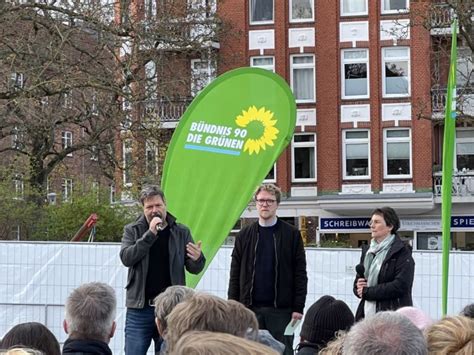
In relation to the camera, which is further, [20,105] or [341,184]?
[341,184]

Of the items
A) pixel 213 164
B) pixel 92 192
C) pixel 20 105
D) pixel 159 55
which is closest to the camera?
pixel 213 164

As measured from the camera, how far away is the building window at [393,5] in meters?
36.2

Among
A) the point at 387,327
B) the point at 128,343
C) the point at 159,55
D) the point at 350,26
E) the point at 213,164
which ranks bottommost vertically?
the point at 128,343

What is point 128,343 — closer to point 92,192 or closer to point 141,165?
point 141,165

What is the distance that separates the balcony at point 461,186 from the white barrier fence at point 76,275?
2485cm

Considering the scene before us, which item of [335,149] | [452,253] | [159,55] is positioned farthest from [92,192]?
[452,253]

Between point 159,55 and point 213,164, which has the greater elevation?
point 159,55

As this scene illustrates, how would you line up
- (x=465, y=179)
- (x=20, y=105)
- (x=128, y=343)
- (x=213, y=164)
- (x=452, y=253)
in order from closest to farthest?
(x=128, y=343) < (x=213, y=164) < (x=452, y=253) < (x=20, y=105) < (x=465, y=179)

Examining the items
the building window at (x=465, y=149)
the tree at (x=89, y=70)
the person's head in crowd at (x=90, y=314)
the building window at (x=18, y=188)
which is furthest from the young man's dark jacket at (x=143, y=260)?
the building window at (x=465, y=149)

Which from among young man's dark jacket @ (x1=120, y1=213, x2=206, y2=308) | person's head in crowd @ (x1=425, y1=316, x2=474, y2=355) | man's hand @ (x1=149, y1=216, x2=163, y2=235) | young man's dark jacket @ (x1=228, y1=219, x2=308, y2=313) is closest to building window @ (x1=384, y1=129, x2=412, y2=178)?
young man's dark jacket @ (x1=228, y1=219, x2=308, y2=313)

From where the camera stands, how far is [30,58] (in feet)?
60.6

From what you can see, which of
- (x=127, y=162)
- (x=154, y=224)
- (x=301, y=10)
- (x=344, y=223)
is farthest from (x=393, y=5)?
(x=154, y=224)

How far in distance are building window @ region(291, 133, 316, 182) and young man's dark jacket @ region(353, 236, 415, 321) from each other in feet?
97.2

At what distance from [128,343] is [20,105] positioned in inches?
452
